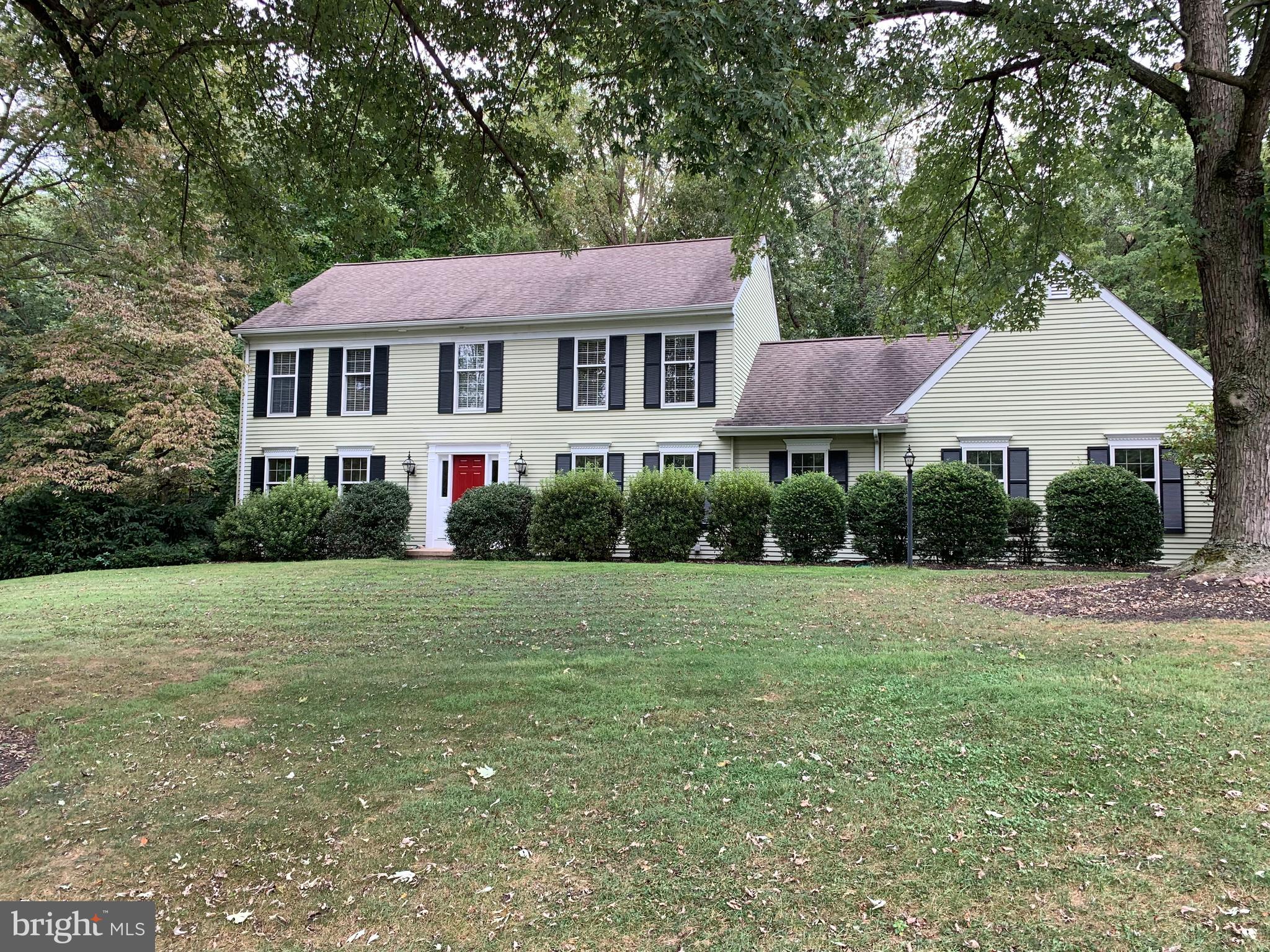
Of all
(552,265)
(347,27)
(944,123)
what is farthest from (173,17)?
(552,265)

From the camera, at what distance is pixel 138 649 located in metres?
7.43

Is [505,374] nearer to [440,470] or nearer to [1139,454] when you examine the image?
[440,470]

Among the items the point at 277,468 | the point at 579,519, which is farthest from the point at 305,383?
the point at 579,519

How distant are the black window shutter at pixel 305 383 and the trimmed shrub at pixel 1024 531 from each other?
16221mm

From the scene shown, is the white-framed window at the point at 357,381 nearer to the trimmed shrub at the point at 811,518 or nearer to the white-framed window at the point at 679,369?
the white-framed window at the point at 679,369

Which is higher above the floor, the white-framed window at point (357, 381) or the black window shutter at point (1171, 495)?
the white-framed window at point (357, 381)

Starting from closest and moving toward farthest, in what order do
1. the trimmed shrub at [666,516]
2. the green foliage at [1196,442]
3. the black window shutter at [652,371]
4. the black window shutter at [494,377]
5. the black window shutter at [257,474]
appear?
the green foliage at [1196,442] < the trimmed shrub at [666,516] < the black window shutter at [652,371] < the black window shutter at [494,377] < the black window shutter at [257,474]

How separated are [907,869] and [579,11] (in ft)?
21.9

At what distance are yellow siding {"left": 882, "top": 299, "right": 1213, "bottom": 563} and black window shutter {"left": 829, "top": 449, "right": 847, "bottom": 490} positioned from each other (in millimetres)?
856

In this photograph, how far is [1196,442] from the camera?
1254 centimetres

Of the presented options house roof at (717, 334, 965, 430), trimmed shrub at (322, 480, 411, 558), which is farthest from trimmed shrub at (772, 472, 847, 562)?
trimmed shrub at (322, 480, 411, 558)

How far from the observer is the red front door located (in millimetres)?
Result: 18297


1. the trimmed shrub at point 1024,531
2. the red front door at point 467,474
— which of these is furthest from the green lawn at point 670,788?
the red front door at point 467,474

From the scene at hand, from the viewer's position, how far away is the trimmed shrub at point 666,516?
1451 cm
